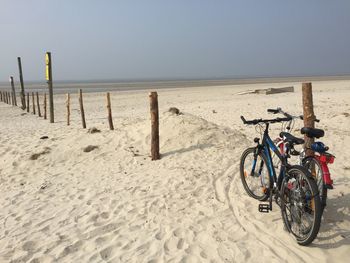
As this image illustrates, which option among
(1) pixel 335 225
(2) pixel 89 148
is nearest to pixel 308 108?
(1) pixel 335 225

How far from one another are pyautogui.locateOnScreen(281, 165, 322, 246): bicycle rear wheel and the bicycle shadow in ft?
0.82

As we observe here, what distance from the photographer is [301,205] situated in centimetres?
418

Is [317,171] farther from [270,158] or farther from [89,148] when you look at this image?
[89,148]

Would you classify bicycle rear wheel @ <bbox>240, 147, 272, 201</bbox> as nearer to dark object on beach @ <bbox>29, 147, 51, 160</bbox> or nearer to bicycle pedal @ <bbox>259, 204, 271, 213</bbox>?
bicycle pedal @ <bbox>259, 204, 271, 213</bbox>

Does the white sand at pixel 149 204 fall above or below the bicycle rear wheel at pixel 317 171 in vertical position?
below

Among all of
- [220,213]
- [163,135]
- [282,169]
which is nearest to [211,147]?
[163,135]

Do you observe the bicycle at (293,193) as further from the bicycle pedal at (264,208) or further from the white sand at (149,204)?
the white sand at (149,204)

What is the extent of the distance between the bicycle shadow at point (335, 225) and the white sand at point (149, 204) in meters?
0.01

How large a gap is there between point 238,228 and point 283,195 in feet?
2.68

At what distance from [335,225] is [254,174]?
5.36 ft

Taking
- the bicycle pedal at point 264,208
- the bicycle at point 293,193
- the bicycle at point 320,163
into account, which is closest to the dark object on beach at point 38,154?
the bicycle at point 293,193

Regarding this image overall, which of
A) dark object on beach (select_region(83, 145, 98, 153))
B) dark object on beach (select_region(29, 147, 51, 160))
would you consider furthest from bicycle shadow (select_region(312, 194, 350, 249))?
dark object on beach (select_region(29, 147, 51, 160))

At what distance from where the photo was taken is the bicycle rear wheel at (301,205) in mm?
3875

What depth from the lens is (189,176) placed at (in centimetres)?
705
